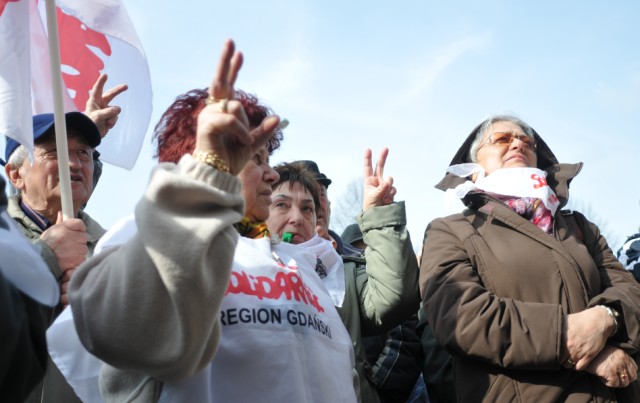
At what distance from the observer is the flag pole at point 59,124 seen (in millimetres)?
2664

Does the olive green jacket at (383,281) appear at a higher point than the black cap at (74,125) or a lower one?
lower

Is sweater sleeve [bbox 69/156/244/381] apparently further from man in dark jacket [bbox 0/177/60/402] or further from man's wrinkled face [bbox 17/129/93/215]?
man's wrinkled face [bbox 17/129/93/215]

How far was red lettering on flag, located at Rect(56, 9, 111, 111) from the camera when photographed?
3.78 meters

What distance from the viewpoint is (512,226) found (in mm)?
3568

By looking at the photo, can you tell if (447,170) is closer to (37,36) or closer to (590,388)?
(590,388)

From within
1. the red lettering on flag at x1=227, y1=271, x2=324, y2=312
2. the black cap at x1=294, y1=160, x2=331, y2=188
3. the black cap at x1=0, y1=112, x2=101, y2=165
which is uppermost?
the black cap at x1=294, y1=160, x2=331, y2=188

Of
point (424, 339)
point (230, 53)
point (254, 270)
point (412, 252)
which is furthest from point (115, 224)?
point (424, 339)

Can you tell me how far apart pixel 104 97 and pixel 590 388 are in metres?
2.57

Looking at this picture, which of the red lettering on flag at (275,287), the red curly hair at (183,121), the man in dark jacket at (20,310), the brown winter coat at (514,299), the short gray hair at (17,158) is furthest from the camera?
the short gray hair at (17,158)

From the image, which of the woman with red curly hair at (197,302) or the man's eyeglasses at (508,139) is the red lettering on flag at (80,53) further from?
the man's eyeglasses at (508,139)

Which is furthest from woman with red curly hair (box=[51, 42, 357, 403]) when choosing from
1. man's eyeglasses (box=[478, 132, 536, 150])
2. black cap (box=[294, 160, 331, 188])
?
black cap (box=[294, 160, 331, 188])

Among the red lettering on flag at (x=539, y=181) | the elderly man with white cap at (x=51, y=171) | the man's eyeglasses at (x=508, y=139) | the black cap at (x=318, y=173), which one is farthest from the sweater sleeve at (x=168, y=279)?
the black cap at (x=318, y=173)

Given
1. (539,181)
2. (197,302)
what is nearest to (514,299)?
(539,181)

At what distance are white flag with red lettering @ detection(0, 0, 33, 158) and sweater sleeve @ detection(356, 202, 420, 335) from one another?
142 centimetres
